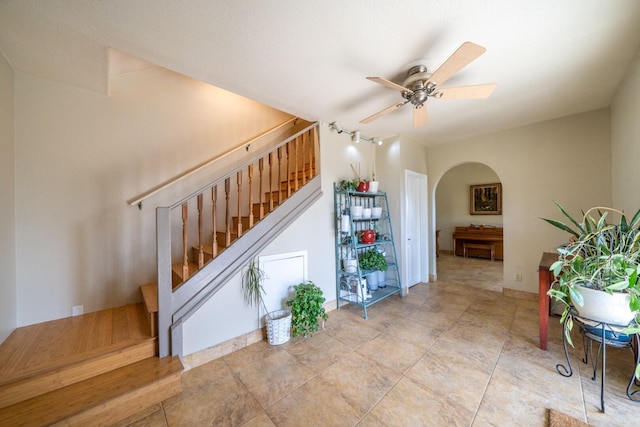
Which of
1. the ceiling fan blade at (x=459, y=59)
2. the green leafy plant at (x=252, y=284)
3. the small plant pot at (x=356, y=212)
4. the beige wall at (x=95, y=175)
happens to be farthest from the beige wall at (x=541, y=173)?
the beige wall at (x=95, y=175)

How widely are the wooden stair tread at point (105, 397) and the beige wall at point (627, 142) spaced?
4164 mm

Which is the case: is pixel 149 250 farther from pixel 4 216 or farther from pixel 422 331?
pixel 422 331

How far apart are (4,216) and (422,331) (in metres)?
4.05

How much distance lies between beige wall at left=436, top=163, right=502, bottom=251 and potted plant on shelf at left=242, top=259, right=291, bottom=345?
21.6ft

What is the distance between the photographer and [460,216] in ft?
23.4

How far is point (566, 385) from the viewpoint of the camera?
1768 mm

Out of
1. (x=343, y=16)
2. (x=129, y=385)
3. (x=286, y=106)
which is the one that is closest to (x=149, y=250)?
(x=129, y=385)

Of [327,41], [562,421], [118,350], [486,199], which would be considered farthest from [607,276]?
[486,199]

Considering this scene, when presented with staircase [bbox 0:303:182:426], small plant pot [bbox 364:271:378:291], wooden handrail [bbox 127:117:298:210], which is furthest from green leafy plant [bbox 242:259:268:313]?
small plant pot [bbox 364:271:378:291]

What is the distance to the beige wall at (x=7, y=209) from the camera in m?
1.89

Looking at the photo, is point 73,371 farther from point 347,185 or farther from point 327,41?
point 347,185

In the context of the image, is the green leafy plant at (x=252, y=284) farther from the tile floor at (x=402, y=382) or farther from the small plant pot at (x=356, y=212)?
the small plant pot at (x=356, y=212)

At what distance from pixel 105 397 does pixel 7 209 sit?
184cm

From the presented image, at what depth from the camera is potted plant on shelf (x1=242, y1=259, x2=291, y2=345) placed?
2.38 metres
